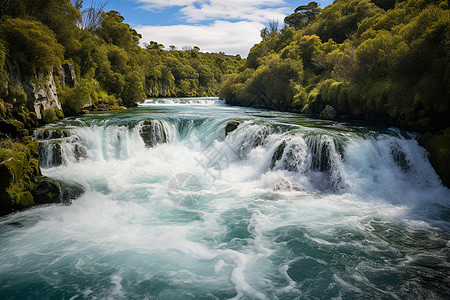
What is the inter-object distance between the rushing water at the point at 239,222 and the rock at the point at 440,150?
9.9 inches

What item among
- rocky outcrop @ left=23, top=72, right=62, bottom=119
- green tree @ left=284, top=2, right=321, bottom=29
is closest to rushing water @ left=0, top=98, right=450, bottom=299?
rocky outcrop @ left=23, top=72, right=62, bottom=119

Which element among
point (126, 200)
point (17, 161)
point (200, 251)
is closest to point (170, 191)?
point (126, 200)

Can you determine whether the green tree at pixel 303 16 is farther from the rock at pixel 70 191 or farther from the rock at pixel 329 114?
the rock at pixel 70 191

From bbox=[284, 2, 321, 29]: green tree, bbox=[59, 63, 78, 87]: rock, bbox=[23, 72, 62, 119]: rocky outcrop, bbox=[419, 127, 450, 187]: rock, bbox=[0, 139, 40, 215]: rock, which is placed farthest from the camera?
bbox=[284, 2, 321, 29]: green tree

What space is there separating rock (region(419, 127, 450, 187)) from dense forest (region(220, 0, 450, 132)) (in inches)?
33.4

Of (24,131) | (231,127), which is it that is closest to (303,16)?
(231,127)

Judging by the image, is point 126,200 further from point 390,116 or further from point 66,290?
point 390,116

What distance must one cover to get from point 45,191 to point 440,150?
45.6 feet

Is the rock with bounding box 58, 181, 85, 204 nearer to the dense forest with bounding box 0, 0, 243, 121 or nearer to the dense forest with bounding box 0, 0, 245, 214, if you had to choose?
the dense forest with bounding box 0, 0, 245, 214

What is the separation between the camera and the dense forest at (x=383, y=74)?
10336mm

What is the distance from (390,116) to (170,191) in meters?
12.2

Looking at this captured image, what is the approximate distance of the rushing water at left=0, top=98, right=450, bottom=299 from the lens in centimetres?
485

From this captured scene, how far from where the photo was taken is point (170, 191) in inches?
377

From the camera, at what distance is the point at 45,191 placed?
782 cm
